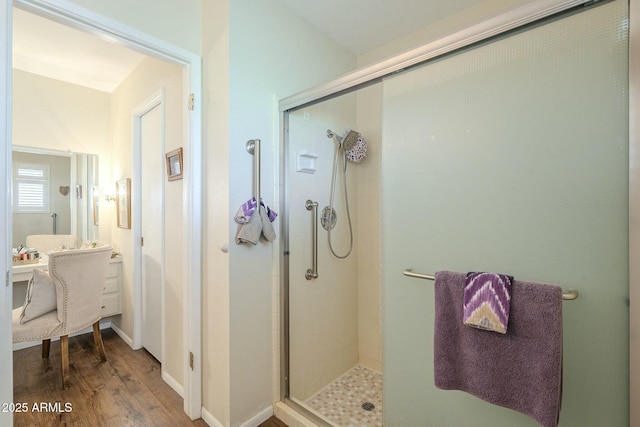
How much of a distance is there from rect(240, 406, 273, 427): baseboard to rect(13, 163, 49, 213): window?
296cm

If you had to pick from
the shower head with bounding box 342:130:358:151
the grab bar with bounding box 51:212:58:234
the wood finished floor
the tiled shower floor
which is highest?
the shower head with bounding box 342:130:358:151

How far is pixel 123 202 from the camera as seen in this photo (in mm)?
2852

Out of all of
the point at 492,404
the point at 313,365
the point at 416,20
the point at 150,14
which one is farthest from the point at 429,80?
the point at 313,365

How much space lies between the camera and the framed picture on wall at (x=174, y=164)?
2021 millimetres

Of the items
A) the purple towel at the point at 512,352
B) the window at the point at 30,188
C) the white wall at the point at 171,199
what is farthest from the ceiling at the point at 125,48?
A: the purple towel at the point at 512,352

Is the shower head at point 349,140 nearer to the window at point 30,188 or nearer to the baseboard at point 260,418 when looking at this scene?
the baseboard at point 260,418

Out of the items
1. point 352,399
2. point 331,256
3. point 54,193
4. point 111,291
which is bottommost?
point 352,399

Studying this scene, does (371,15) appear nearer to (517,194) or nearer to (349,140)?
(349,140)

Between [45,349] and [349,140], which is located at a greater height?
[349,140]

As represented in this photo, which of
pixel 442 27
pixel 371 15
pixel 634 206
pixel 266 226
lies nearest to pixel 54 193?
pixel 266 226

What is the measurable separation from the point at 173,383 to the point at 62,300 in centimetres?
103

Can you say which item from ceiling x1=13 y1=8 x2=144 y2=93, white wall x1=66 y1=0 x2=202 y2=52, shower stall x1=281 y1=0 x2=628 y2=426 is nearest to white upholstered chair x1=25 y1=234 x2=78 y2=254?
ceiling x1=13 y1=8 x2=144 y2=93

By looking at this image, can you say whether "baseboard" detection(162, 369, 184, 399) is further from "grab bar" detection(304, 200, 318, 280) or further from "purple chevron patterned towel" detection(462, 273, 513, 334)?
"purple chevron patterned towel" detection(462, 273, 513, 334)

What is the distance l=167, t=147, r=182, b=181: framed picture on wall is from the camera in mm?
2021
